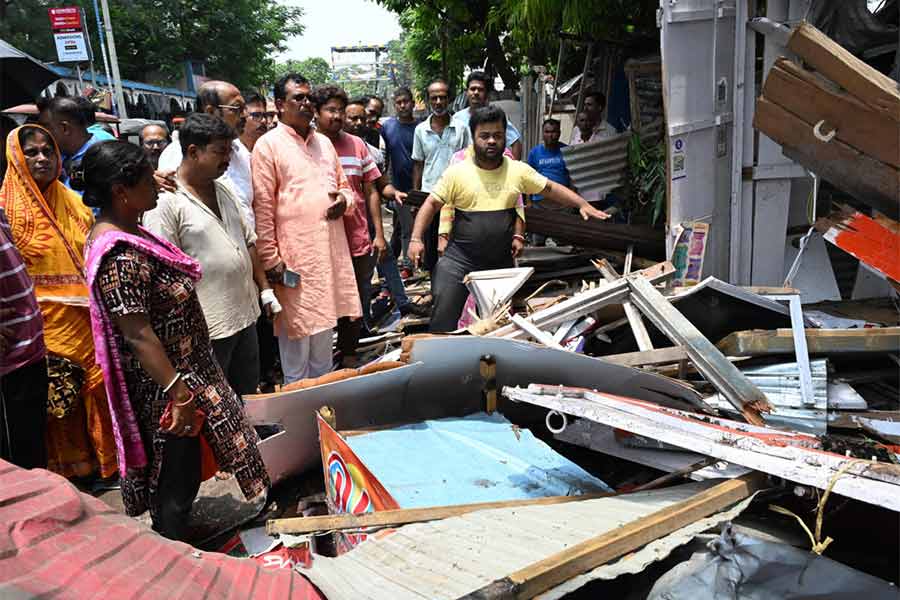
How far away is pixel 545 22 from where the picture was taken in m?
7.54

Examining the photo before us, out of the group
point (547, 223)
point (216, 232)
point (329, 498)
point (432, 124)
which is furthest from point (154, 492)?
point (432, 124)

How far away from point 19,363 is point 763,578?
2743 mm

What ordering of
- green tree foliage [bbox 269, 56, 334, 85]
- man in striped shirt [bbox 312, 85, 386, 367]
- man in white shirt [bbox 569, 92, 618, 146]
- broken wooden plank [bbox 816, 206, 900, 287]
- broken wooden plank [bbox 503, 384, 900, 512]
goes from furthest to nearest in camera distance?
green tree foliage [bbox 269, 56, 334, 85] < man in white shirt [bbox 569, 92, 618, 146] < man in striped shirt [bbox 312, 85, 386, 367] < broken wooden plank [bbox 816, 206, 900, 287] < broken wooden plank [bbox 503, 384, 900, 512]

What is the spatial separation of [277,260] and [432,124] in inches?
99.7

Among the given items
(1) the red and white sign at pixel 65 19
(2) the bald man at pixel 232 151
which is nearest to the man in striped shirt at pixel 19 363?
(2) the bald man at pixel 232 151

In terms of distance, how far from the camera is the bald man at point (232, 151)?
147 inches

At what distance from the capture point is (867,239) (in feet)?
8.98

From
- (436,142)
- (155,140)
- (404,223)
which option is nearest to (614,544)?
(155,140)

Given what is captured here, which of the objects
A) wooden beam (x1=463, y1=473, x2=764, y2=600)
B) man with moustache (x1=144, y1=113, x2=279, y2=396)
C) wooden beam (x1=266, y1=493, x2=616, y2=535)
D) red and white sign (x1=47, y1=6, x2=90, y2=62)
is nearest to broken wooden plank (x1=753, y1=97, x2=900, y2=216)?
wooden beam (x1=463, y1=473, x2=764, y2=600)

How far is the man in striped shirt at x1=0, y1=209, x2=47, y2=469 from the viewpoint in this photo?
2.71 meters

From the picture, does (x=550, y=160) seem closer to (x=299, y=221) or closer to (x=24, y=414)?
(x=299, y=221)

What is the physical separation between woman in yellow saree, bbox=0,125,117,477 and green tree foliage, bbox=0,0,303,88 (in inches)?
945

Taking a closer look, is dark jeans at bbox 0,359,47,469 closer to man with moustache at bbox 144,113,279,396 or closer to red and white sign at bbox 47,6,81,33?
man with moustache at bbox 144,113,279,396

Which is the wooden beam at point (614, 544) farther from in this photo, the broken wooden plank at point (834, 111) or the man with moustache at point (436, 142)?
the man with moustache at point (436, 142)
